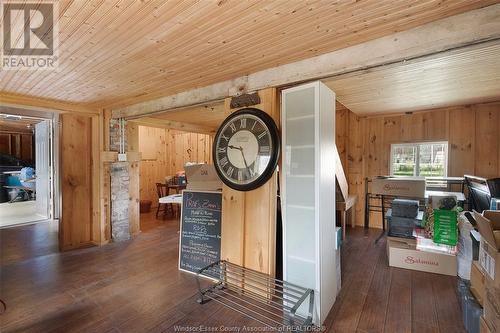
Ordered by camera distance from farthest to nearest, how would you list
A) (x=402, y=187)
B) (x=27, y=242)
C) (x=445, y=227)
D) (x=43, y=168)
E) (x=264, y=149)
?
1. (x=43, y=168)
2. (x=27, y=242)
3. (x=402, y=187)
4. (x=445, y=227)
5. (x=264, y=149)

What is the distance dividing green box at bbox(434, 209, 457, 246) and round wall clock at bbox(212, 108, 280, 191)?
212 centimetres

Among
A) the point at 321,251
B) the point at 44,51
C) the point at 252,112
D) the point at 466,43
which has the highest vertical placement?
the point at 44,51

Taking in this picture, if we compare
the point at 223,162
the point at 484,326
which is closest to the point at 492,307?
the point at 484,326

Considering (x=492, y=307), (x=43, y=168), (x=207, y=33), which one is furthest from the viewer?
(x=43, y=168)

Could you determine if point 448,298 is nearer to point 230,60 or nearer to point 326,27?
point 326,27

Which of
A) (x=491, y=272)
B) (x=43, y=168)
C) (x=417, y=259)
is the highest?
(x=43, y=168)

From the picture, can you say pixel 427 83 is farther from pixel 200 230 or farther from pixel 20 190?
pixel 20 190

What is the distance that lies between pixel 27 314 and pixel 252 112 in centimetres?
261

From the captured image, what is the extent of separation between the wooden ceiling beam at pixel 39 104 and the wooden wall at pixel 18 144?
758cm

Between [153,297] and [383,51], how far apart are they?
2880 mm

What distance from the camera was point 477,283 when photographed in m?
1.68

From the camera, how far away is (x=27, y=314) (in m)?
2.02

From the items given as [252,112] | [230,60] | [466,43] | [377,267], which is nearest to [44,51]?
[230,60]

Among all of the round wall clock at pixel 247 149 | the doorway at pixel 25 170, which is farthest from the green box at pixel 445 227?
the doorway at pixel 25 170
